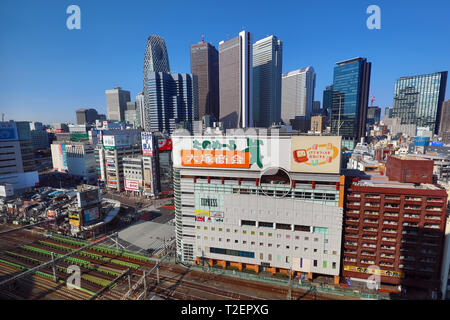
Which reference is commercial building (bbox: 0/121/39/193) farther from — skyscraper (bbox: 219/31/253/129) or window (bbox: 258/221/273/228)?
skyscraper (bbox: 219/31/253/129)

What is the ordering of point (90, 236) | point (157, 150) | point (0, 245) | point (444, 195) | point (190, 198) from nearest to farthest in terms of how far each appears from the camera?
point (444, 195), point (190, 198), point (0, 245), point (90, 236), point (157, 150)

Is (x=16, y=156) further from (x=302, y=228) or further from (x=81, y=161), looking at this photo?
(x=302, y=228)

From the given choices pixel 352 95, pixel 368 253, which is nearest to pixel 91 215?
pixel 368 253

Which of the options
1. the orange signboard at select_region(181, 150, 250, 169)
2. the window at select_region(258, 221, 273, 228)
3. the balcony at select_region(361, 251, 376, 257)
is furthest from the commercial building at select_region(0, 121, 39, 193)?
the balcony at select_region(361, 251, 376, 257)

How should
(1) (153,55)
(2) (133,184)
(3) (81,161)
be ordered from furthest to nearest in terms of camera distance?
1. (1) (153,55)
2. (3) (81,161)
3. (2) (133,184)
